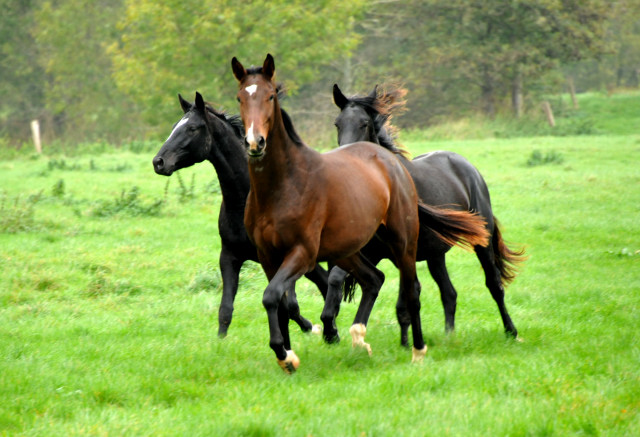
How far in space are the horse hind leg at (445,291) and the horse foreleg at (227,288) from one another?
1826 mm

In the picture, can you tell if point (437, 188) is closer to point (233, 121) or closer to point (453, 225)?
point (453, 225)

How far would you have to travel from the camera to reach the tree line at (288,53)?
114 ft

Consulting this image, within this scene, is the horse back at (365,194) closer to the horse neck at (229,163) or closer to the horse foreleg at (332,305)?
the horse foreleg at (332,305)

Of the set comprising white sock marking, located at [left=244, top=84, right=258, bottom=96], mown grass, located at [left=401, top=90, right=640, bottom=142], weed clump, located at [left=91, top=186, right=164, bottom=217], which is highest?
white sock marking, located at [left=244, top=84, right=258, bottom=96]

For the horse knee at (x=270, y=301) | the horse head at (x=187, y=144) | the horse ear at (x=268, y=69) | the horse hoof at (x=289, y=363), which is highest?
the horse ear at (x=268, y=69)

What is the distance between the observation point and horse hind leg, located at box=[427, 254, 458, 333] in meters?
7.09

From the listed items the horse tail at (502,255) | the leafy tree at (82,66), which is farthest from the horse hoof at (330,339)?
the leafy tree at (82,66)

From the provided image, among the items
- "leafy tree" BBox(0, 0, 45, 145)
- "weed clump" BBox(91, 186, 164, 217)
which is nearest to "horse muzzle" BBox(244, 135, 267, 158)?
"weed clump" BBox(91, 186, 164, 217)

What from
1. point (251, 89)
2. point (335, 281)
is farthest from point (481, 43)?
point (251, 89)

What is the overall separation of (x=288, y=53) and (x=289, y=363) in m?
31.5

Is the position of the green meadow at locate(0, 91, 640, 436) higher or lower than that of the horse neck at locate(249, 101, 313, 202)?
lower

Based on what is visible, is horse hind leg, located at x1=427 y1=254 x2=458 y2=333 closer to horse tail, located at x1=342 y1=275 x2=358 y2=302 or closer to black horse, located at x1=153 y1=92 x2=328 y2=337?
horse tail, located at x1=342 y1=275 x2=358 y2=302

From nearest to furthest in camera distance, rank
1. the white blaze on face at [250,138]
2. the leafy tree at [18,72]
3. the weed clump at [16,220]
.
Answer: the white blaze on face at [250,138]
the weed clump at [16,220]
the leafy tree at [18,72]

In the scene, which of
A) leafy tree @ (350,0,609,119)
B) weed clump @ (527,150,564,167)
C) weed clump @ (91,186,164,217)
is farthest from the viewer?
leafy tree @ (350,0,609,119)
